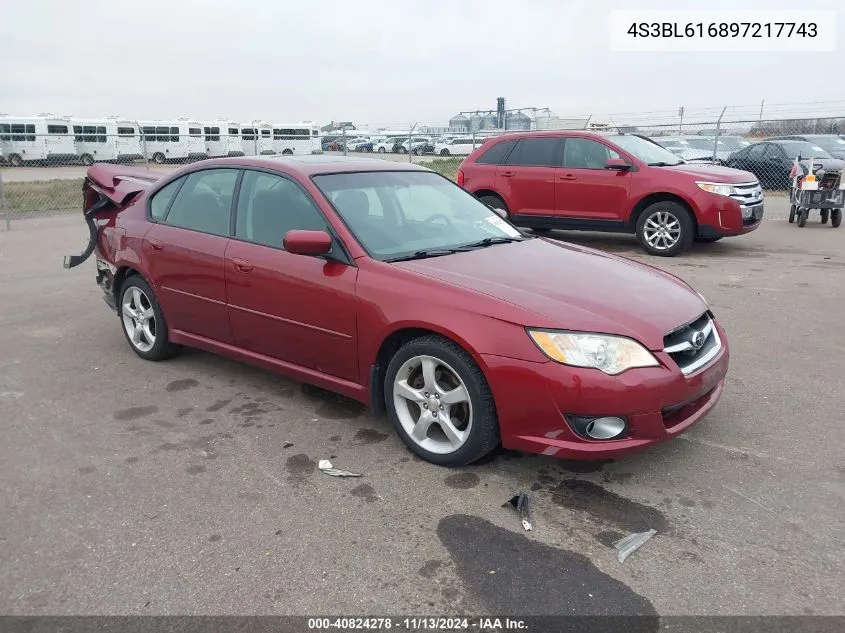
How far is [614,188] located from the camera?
9.77m

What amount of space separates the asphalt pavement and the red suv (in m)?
4.53

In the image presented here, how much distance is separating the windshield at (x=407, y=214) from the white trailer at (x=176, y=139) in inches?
1378

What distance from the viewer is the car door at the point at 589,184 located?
9.77 metres

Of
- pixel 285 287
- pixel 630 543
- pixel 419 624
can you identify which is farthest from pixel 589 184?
pixel 419 624

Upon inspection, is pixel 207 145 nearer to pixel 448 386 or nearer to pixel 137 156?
pixel 137 156

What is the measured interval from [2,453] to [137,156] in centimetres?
3328

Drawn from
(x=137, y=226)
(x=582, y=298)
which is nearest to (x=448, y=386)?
(x=582, y=298)

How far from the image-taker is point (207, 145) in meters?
39.7

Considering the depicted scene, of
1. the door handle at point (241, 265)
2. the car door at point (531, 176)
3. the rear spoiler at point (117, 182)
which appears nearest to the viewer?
the door handle at point (241, 265)

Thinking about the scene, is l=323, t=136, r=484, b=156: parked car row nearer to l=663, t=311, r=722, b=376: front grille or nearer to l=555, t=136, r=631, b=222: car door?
l=555, t=136, r=631, b=222: car door

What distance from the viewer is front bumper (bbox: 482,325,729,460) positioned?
3109mm

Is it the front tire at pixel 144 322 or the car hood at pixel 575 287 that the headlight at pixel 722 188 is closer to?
the car hood at pixel 575 287

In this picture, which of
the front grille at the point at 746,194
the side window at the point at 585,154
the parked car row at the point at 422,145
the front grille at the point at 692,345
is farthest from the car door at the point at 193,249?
the parked car row at the point at 422,145

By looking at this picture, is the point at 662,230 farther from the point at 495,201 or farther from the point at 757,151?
the point at 757,151
